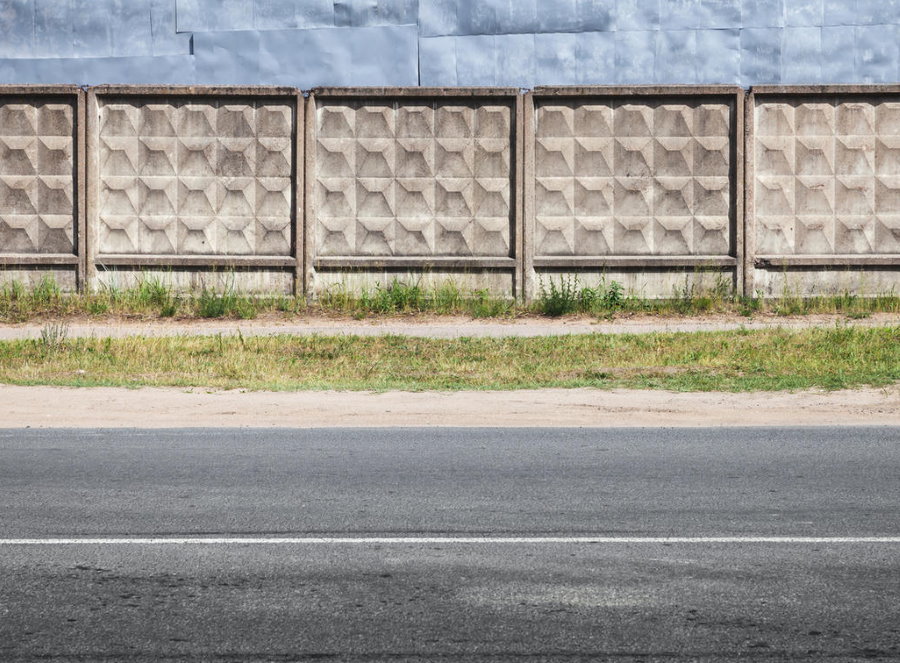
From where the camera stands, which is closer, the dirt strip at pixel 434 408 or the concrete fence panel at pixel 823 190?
the dirt strip at pixel 434 408

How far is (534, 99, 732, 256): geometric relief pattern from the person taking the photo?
19.6 metres

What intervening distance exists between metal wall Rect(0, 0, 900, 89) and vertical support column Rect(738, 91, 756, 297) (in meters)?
2.62

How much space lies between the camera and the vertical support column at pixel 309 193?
64.5 ft

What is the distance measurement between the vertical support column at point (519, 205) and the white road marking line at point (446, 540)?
13.1 meters

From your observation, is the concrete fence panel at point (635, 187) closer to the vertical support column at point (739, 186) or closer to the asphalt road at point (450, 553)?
the vertical support column at point (739, 186)

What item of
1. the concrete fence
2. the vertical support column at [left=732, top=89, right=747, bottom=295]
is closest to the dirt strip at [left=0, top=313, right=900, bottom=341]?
the concrete fence

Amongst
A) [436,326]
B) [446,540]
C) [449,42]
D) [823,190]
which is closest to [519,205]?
[436,326]

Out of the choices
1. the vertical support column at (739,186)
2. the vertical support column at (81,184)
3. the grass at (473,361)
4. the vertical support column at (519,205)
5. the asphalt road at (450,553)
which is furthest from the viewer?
the vertical support column at (81,184)

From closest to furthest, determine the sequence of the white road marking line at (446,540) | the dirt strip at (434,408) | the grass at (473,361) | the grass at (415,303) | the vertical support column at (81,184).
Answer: the white road marking line at (446,540), the dirt strip at (434,408), the grass at (473,361), the grass at (415,303), the vertical support column at (81,184)

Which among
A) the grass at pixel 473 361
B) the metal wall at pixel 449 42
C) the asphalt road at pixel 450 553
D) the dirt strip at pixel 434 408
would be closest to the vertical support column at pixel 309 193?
the metal wall at pixel 449 42

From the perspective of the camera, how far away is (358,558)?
632cm

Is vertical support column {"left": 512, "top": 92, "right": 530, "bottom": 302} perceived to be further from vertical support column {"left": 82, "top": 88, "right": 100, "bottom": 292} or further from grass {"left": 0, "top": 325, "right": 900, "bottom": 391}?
vertical support column {"left": 82, "top": 88, "right": 100, "bottom": 292}

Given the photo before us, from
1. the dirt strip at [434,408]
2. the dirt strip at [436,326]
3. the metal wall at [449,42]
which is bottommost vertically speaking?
the dirt strip at [434,408]

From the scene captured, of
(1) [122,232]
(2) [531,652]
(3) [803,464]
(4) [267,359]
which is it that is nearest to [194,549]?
(2) [531,652]
